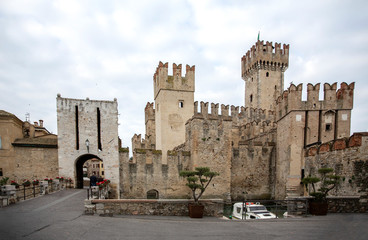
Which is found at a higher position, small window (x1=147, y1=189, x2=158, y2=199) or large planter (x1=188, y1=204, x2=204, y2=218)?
large planter (x1=188, y1=204, x2=204, y2=218)

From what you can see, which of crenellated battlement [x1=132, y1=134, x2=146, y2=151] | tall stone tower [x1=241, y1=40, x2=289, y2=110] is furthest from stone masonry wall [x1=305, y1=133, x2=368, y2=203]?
tall stone tower [x1=241, y1=40, x2=289, y2=110]

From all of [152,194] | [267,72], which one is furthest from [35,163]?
[267,72]

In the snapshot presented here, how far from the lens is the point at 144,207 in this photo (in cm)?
1038

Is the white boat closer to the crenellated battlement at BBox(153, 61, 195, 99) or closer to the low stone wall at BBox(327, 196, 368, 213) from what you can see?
the low stone wall at BBox(327, 196, 368, 213)

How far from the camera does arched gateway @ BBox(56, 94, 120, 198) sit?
57.2ft

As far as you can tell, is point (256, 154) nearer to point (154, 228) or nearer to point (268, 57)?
point (154, 228)

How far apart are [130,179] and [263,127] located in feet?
47.3

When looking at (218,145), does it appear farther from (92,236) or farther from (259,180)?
(92,236)

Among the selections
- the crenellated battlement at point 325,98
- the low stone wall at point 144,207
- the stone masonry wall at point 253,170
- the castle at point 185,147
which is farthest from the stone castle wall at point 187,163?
the low stone wall at point 144,207

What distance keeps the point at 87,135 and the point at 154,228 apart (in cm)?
1222

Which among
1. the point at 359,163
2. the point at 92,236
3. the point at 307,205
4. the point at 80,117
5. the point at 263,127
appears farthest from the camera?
the point at 263,127

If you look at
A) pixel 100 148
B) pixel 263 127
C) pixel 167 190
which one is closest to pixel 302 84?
pixel 263 127

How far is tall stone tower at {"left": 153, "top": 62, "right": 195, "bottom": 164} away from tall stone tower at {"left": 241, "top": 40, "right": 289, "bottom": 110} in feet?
60.3

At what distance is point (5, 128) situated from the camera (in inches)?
685
